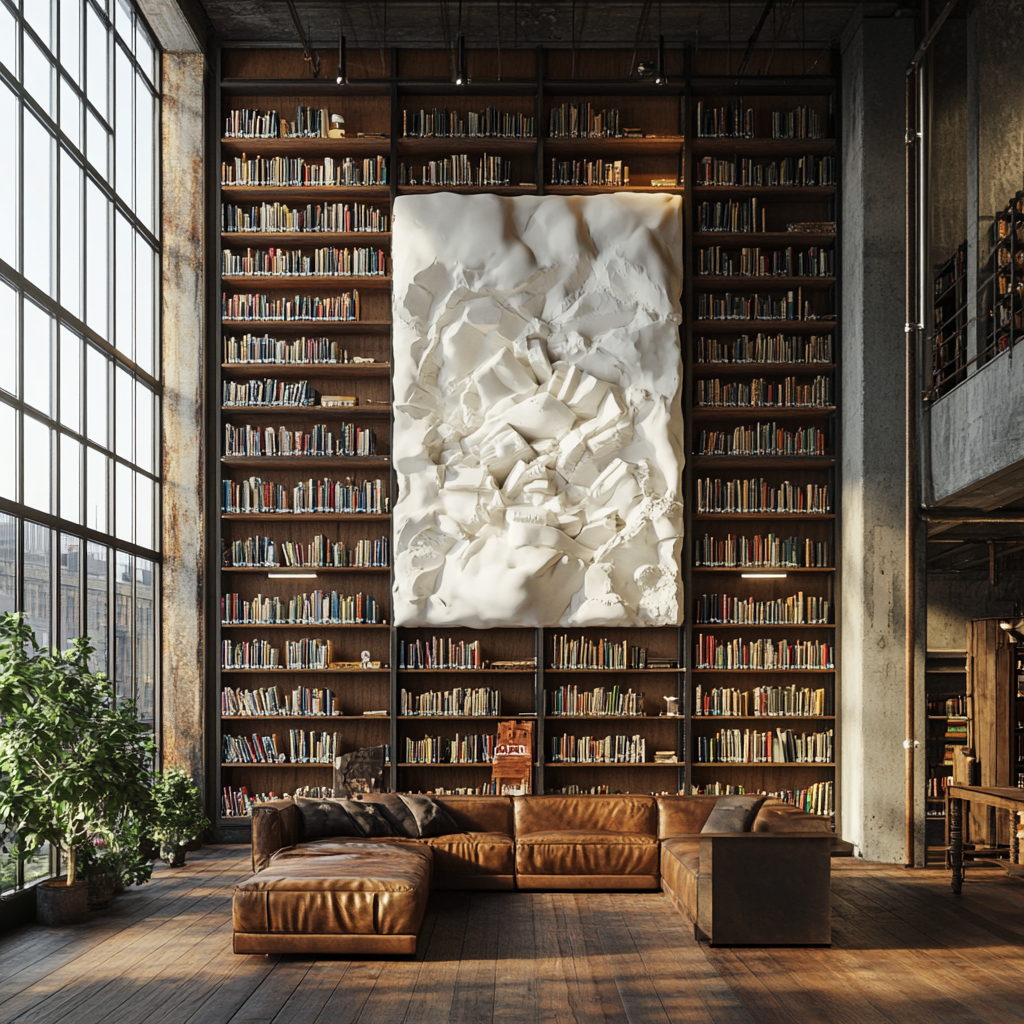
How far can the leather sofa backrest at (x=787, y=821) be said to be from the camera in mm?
7324

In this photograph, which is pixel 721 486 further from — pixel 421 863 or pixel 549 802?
pixel 421 863

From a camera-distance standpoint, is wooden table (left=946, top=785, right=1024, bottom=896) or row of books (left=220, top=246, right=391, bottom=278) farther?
row of books (left=220, top=246, right=391, bottom=278)

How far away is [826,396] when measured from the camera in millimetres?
9992

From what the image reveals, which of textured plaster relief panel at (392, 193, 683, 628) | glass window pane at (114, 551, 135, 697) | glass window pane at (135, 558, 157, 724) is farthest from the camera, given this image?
textured plaster relief panel at (392, 193, 683, 628)

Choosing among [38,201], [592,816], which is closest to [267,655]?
[592,816]

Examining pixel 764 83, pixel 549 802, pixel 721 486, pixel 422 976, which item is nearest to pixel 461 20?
pixel 764 83

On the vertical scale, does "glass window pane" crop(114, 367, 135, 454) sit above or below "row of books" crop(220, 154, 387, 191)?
below

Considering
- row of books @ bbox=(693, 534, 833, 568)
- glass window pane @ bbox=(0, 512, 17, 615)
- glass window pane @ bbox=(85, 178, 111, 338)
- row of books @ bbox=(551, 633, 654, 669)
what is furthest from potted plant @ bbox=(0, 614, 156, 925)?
row of books @ bbox=(693, 534, 833, 568)

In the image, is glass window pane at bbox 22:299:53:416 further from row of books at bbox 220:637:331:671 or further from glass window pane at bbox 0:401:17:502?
row of books at bbox 220:637:331:671

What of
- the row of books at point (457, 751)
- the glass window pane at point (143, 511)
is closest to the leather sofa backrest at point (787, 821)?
the row of books at point (457, 751)

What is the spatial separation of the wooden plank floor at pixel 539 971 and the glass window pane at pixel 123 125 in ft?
17.0

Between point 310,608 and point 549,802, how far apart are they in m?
2.73

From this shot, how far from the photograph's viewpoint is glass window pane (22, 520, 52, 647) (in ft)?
22.7

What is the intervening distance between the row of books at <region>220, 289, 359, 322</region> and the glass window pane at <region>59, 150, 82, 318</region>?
208 cm
